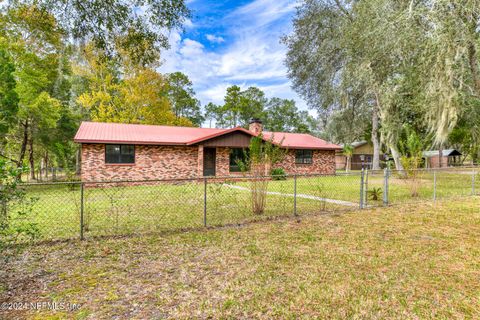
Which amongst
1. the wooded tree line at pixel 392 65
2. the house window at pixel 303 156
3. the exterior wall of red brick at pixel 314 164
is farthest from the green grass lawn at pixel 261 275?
the house window at pixel 303 156

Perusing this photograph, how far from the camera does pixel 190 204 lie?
8555 mm

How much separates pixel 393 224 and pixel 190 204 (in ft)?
18.6

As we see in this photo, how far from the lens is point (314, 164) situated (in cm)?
1875

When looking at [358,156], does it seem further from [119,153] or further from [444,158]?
[119,153]

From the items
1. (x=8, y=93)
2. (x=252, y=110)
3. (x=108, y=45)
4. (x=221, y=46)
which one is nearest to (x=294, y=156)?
(x=221, y=46)

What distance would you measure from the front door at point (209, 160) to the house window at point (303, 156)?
5.94m

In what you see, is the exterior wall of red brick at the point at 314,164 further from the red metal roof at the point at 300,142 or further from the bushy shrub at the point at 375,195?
the bushy shrub at the point at 375,195

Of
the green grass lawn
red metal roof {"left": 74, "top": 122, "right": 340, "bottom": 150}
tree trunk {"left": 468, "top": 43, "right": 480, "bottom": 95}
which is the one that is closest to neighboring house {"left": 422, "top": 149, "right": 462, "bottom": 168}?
red metal roof {"left": 74, "top": 122, "right": 340, "bottom": 150}

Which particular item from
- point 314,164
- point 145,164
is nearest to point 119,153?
point 145,164

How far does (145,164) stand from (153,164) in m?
0.40

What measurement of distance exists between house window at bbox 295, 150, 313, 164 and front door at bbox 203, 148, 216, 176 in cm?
594

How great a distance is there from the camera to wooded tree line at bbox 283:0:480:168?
5699 millimetres

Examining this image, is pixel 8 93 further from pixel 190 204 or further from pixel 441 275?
pixel 441 275

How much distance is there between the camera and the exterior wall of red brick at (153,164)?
13.0 metres
